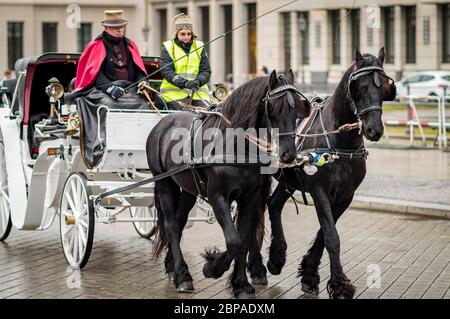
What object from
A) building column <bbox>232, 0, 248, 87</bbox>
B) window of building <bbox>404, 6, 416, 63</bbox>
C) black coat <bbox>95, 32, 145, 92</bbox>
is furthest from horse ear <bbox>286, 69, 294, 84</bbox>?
building column <bbox>232, 0, 248, 87</bbox>

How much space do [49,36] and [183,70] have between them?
65.5 m

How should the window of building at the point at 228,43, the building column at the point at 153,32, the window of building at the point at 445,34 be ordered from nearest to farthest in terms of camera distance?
the window of building at the point at 445,34, the window of building at the point at 228,43, the building column at the point at 153,32

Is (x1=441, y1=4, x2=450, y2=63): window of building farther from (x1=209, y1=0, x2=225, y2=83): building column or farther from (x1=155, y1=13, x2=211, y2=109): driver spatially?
(x1=155, y1=13, x2=211, y2=109): driver

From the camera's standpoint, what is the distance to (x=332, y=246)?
8906 millimetres

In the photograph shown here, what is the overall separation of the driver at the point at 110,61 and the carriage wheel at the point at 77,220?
1.02 meters

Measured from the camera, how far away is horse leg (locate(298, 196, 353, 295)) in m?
9.28

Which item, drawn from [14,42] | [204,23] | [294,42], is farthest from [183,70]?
[14,42]

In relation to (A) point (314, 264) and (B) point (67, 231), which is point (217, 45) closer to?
(B) point (67, 231)

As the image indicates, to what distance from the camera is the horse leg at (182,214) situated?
32.7 feet

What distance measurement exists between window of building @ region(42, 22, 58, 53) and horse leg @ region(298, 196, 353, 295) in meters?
66.9

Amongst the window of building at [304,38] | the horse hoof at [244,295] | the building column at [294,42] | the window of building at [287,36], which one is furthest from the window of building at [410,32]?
the horse hoof at [244,295]

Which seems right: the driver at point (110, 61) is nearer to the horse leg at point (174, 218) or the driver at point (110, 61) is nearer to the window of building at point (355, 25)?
the horse leg at point (174, 218)
